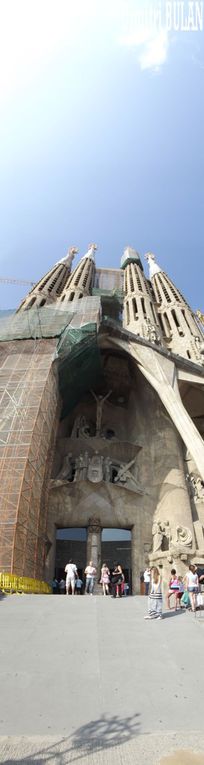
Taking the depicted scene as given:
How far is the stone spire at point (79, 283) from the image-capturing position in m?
31.5

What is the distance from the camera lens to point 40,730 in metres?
2.61

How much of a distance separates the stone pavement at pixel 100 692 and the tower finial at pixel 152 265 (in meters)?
38.8

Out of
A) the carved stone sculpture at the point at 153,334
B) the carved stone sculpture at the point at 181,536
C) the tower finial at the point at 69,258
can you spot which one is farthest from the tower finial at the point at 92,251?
the carved stone sculpture at the point at 181,536

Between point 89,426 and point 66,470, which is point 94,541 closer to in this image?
point 66,470

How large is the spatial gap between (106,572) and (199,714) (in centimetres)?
858

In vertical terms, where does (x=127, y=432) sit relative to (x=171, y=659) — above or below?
above

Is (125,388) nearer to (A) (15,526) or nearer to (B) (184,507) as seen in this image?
(B) (184,507)

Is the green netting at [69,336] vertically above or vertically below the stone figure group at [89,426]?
above

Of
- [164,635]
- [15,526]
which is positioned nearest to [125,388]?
[15,526]

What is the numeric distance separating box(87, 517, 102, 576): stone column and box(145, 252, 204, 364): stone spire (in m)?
11.5

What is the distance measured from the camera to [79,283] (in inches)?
1334

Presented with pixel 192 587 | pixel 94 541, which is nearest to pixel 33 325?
pixel 94 541

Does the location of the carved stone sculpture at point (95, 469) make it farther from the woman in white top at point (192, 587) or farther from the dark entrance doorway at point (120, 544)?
the woman in white top at point (192, 587)

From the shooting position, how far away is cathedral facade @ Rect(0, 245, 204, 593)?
553 inches
